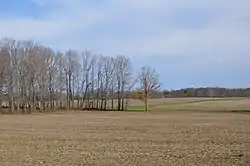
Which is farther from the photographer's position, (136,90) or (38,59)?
(136,90)

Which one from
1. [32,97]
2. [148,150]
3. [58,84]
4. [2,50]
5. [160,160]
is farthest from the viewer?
[58,84]

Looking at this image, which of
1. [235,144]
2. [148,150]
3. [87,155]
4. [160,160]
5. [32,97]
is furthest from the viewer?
[32,97]

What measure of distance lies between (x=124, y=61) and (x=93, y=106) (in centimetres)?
1470

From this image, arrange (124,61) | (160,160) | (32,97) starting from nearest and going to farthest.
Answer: (160,160), (32,97), (124,61)

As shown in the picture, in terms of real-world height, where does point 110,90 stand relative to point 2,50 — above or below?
below

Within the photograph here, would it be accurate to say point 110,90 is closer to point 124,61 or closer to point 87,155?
point 124,61

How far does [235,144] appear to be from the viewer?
942 inches

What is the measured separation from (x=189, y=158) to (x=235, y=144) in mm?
6441

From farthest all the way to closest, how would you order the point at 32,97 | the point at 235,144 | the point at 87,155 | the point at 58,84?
the point at 58,84
the point at 32,97
the point at 235,144
the point at 87,155

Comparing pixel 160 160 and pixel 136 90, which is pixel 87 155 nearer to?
pixel 160 160

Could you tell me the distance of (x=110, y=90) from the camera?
377ft

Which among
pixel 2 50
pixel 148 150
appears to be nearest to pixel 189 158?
pixel 148 150

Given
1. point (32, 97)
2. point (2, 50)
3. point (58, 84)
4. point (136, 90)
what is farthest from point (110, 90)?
point (2, 50)

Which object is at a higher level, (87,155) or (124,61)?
(124,61)
